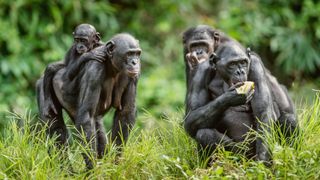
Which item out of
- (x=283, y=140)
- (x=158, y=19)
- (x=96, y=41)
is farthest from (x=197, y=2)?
(x=283, y=140)

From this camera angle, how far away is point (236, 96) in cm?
757

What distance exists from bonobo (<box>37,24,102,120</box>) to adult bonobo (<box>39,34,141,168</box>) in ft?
0.25

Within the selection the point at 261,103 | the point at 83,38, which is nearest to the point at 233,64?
the point at 261,103

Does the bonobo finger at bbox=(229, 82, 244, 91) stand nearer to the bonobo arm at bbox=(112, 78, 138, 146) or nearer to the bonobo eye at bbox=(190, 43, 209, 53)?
the bonobo arm at bbox=(112, 78, 138, 146)

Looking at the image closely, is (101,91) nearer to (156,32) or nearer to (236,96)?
(236,96)

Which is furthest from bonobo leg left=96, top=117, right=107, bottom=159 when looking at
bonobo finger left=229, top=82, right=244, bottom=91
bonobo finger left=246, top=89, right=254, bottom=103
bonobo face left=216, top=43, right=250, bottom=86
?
bonobo finger left=246, top=89, right=254, bottom=103

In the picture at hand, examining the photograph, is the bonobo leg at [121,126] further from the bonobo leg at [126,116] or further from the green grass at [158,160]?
the green grass at [158,160]

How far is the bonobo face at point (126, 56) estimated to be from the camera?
801cm

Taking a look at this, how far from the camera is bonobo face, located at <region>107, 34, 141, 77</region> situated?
26.3ft

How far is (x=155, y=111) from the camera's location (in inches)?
571

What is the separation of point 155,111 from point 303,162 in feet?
23.8

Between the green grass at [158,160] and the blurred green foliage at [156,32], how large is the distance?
589 cm

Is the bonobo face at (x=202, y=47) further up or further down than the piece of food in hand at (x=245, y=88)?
further up

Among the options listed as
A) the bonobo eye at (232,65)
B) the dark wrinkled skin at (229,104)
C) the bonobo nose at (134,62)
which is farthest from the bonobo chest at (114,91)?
the bonobo eye at (232,65)
